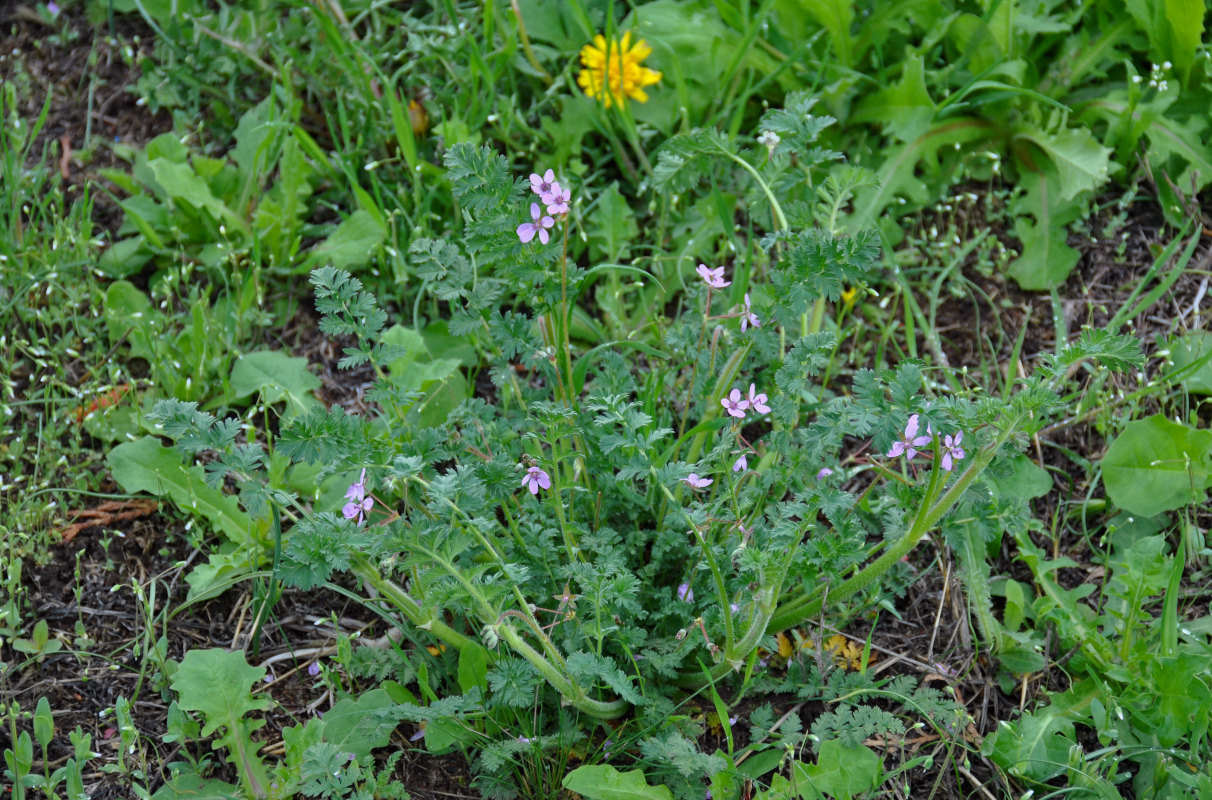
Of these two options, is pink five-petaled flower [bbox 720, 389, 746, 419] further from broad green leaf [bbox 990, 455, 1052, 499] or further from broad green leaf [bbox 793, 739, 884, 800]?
broad green leaf [bbox 990, 455, 1052, 499]

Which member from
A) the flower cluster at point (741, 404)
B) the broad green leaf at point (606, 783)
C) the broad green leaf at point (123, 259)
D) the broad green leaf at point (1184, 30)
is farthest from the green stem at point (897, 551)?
the broad green leaf at point (123, 259)

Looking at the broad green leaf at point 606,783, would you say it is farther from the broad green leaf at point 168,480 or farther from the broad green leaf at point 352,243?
the broad green leaf at point 352,243

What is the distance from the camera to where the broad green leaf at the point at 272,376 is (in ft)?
9.33

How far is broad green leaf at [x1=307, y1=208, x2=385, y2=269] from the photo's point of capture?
319 centimetres

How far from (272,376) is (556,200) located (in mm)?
1224

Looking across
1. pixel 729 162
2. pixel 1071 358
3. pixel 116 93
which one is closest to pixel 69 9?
pixel 116 93

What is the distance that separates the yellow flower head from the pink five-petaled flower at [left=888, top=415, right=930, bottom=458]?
5.64 ft

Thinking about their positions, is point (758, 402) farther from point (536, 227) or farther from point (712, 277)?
point (536, 227)

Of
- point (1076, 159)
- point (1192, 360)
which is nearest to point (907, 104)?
point (1076, 159)

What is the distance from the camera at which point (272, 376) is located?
2.86m

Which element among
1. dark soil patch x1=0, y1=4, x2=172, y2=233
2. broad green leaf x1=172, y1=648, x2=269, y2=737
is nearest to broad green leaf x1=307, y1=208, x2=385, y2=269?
dark soil patch x1=0, y1=4, x2=172, y2=233

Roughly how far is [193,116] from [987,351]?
9.42 ft

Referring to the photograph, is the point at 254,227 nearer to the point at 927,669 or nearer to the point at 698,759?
the point at 698,759

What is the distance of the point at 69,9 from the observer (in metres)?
4.03
